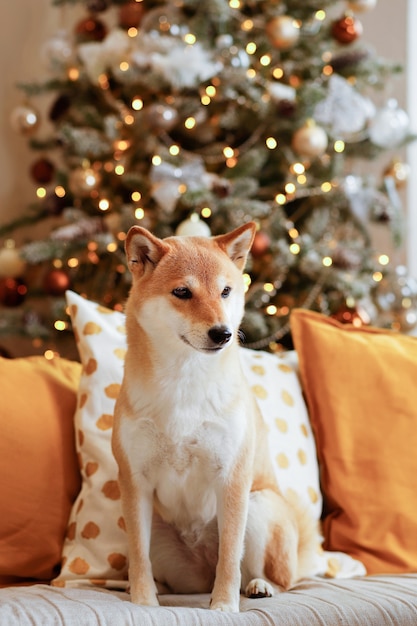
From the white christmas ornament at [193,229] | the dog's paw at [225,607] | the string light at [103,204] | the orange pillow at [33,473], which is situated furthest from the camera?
the string light at [103,204]

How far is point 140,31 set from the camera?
2.68 metres

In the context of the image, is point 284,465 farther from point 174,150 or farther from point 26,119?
point 26,119

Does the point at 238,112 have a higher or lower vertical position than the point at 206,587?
higher

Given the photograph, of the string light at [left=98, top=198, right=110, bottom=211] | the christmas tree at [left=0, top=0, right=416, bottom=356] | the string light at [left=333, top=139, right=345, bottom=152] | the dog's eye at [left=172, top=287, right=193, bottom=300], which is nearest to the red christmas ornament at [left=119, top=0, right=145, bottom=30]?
the christmas tree at [left=0, top=0, right=416, bottom=356]

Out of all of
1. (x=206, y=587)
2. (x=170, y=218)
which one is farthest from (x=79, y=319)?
(x=170, y=218)

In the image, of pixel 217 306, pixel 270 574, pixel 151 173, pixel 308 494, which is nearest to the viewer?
pixel 217 306

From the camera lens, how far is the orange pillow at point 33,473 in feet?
4.92

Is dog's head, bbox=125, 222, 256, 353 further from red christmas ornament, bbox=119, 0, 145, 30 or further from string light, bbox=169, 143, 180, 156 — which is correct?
red christmas ornament, bbox=119, 0, 145, 30

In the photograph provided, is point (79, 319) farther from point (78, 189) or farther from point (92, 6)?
point (92, 6)

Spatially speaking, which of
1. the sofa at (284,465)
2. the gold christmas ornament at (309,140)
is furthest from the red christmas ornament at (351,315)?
the sofa at (284,465)

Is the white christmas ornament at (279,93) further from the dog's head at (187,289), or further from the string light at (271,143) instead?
the dog's head at (187,289)

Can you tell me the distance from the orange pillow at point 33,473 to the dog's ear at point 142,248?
0.42 meters

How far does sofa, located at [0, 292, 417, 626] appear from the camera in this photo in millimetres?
1444

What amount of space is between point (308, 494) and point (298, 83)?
1.71 metres
